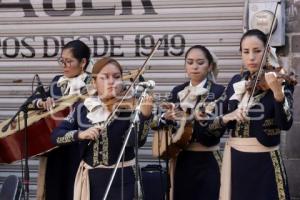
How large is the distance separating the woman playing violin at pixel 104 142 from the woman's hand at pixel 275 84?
0.82 meters

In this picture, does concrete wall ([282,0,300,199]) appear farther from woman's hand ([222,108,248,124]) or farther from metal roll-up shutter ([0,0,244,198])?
woman's hand ([222,108,248,124])

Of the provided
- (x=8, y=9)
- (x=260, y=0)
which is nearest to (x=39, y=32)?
(x=8, y=9)

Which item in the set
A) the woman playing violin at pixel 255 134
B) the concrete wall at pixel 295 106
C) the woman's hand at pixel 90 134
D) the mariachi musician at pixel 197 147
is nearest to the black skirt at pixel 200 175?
the mariachi musician at pixel 197 147

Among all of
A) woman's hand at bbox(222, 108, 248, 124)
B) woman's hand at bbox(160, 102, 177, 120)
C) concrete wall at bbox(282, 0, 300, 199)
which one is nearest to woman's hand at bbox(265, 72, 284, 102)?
woman's hand at bbox(222, 108, 248, 124)

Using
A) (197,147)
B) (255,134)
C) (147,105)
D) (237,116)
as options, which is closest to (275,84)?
(237,116)

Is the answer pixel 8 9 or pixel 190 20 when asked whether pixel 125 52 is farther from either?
pixel 8 9

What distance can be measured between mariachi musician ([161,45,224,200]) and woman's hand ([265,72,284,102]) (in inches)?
30.4

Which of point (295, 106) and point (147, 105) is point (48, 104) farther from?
point (295, 106)

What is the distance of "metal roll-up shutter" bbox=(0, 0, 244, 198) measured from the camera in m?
6.43

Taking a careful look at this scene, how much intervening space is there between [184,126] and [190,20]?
2018 mm

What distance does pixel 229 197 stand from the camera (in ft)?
14.6

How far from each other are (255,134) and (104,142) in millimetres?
999

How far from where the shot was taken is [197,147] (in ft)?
16.0

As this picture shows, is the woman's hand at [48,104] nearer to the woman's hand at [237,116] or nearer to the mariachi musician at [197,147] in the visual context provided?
the mariachi musician at [197,147]
